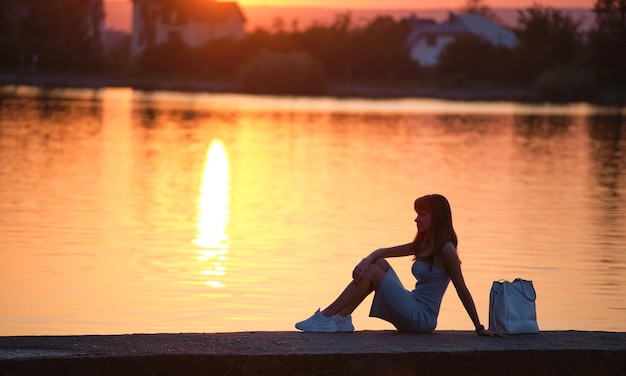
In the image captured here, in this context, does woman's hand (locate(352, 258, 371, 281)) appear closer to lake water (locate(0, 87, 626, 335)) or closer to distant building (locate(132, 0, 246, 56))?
lake water (locate(0, 87, 626, 335))

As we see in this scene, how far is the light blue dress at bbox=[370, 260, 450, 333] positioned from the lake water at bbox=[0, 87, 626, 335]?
3155 mm

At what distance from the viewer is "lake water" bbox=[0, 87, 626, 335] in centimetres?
1326

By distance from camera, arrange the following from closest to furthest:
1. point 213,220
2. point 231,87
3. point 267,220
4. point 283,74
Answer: point 213,220 → point 267,220 → point 283,74 → point 231,87

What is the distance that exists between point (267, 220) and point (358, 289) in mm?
11470

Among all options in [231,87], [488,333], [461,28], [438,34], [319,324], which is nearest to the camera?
[488,333]

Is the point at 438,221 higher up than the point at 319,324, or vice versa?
the point at 438,221

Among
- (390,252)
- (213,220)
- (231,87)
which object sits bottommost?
(231,87)

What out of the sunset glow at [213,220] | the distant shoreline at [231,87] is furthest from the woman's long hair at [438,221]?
the distant shoreline at [231,87]

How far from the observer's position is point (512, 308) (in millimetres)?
8961

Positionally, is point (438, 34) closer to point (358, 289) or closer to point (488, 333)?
point (358, 289)

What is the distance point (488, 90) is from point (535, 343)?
90.1m

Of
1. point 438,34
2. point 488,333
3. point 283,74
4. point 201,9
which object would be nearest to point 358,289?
point 488,333

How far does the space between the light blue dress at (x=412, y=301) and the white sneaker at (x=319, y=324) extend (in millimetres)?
316

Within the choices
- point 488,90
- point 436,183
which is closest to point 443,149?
point 436,183
